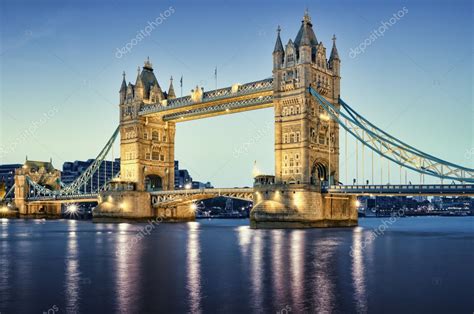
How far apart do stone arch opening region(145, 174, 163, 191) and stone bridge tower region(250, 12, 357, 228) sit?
2811 centimetres

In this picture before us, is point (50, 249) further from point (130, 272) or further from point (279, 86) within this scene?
point (279, 86)

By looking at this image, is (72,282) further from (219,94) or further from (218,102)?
(218,102)

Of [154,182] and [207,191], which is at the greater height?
[154,182]

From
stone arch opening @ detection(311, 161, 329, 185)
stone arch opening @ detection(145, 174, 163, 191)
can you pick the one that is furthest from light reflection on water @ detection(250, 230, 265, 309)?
stone arch opening @ detection(145, 174, 163, 191)

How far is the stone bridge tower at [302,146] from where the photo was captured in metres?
56.5

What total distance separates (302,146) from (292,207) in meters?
6.87

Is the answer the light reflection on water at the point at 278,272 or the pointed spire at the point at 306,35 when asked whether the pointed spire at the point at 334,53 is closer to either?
the pointed spire at the point at 306,35

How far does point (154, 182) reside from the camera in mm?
85062

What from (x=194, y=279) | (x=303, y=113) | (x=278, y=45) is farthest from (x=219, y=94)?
(x=194, y=279)

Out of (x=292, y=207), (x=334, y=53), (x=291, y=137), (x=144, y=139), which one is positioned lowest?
(x=292, y=207)

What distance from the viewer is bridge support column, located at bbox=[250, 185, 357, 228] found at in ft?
183

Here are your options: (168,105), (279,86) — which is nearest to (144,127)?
(168,105)

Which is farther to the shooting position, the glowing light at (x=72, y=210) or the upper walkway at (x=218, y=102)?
the glowing light at (x=72, y=210)

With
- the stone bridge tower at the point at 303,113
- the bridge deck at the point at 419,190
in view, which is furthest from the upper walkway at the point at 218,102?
the bridge deck at the point at 419,190
